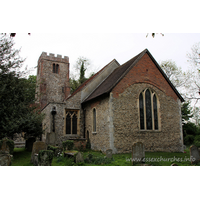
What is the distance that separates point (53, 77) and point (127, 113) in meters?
21.0

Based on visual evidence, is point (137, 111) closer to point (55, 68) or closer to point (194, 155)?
point (194, 155)

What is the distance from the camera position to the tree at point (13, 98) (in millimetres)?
10932

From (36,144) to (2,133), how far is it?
2572 mm

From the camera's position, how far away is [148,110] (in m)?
14.7

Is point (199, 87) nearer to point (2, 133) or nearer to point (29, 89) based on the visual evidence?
point (29, 89)

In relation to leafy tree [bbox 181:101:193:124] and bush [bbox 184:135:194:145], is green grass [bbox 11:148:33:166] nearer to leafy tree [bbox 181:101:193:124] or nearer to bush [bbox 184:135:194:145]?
bush [bbox 184:135:194:145]

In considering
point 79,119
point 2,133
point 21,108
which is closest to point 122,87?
point 79,119

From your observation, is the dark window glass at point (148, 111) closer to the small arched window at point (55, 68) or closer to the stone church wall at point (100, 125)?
the stone church wall at point (100, 125)

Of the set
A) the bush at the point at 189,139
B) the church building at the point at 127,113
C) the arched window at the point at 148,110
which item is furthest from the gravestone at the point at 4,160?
the bush at the point at 189,139

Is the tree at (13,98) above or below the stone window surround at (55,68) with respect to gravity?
below

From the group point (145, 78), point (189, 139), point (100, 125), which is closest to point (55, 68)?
point (100, 125)

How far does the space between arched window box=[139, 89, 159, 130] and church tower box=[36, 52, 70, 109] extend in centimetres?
1928

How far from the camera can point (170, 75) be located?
3069 centimetres

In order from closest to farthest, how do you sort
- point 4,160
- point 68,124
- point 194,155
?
point 4,160, point 194,155, point 68,124
